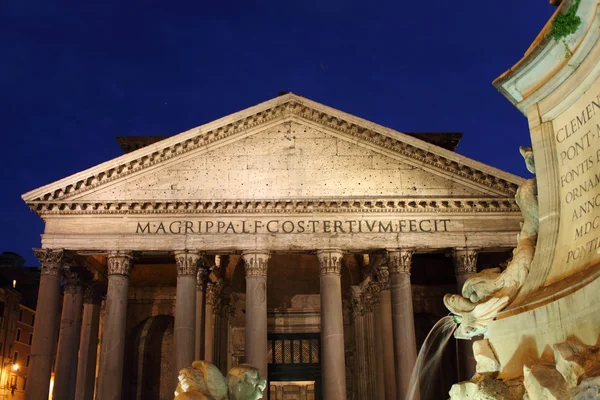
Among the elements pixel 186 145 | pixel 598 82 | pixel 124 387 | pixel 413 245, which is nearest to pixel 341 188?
pixel 413 245

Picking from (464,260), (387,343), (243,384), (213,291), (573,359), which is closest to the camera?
(573,359)

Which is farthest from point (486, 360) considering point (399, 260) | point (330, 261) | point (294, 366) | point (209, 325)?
point (294, 366)

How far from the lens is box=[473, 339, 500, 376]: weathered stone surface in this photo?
16.0 ft

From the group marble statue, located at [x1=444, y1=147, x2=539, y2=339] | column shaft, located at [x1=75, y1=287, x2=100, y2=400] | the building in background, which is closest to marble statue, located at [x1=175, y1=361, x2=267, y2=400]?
marble statue, located at [x1=444, y1=147, x2=539, y2=339]

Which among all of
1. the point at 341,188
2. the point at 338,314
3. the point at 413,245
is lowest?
the point at 338,314

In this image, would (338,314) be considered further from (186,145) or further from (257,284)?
(186,145)

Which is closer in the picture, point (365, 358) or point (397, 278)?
point (397, 278)

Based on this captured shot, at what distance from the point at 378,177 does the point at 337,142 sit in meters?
1.71

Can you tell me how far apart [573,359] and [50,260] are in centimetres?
1751

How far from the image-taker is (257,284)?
18.7 m

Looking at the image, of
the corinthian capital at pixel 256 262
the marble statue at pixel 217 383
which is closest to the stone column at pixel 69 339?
the corinthian capital at pixel 256 262

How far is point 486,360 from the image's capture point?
16.1ft

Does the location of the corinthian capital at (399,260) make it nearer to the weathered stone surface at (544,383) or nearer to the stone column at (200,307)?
the stone column at (200,307)

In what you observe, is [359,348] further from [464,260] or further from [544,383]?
[544,383]
